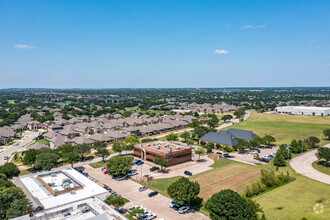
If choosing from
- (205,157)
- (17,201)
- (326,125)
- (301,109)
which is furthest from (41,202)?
(301,109)

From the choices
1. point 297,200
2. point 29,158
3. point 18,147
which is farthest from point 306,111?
point 18,147

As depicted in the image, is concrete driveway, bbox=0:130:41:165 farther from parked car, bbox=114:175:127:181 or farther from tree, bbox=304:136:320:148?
tree, bbox=304:136:320:148

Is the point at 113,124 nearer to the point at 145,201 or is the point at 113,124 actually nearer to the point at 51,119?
the point at 51,119

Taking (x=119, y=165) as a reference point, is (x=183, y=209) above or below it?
below

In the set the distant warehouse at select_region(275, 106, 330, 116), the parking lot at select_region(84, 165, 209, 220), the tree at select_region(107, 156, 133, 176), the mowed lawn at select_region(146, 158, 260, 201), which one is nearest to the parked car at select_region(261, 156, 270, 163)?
the mowed lawn at select_region(146, 158, 260, 201)

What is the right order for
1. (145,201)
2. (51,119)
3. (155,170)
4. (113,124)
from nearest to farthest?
1. (145,201)
2. (155,170)
3. (113,124)
4. (51,119)

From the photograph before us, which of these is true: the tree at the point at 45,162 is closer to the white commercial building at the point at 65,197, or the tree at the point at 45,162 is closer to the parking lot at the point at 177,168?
the white commercial building at the point at 65,197

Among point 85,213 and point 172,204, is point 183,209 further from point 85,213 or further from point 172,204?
point 85,213
